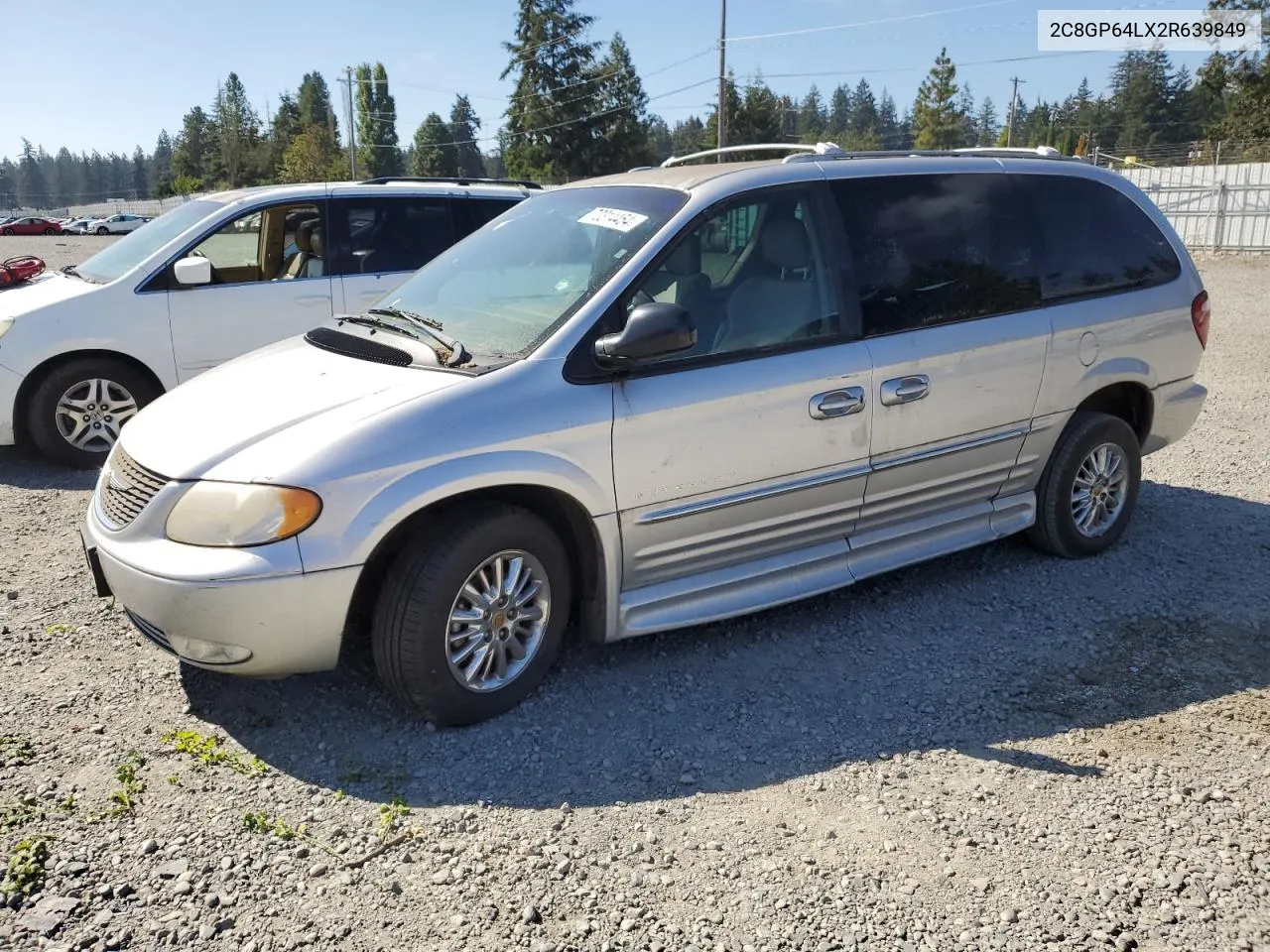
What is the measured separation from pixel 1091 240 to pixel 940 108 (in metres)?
79.7

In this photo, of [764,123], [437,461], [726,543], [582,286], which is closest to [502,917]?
[437,461]

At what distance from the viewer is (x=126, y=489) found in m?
3.55

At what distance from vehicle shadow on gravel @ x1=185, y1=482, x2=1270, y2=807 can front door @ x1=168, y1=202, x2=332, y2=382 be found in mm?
3833

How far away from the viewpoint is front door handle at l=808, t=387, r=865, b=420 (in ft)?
13.3

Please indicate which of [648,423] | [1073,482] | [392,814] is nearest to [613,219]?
[648,423]

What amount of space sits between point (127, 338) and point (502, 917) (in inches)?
222

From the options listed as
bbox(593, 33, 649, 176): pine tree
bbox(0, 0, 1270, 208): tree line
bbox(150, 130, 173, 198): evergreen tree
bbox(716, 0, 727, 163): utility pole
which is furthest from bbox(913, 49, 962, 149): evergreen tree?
bbox(150, 130, 173, 198): evergreen tree

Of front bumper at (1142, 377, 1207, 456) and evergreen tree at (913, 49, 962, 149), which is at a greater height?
evergreen tree at (913, 49, 962, 149)

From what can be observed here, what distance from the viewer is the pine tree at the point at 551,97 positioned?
222 ft

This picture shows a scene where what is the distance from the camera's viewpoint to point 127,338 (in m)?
6.90

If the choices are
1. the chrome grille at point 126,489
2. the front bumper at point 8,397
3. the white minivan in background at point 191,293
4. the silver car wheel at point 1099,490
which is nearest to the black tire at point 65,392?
the white minivan in background at point 191,293

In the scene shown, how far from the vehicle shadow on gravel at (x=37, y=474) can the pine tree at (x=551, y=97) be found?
61.3 meters

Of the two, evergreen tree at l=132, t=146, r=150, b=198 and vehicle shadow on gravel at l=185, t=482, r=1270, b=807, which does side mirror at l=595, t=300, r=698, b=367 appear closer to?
vehicle shadow on gravel at l=185, t=482, r=1270, b=807

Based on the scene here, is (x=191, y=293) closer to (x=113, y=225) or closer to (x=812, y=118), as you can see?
(x=113, y=225)
